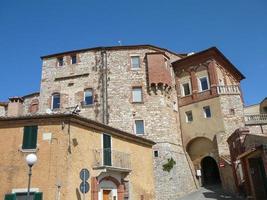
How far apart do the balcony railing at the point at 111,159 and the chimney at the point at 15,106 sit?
78.1ft

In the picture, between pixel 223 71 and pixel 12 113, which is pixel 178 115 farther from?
pixel 12 113

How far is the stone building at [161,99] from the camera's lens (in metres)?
31.9

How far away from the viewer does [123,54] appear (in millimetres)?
36219

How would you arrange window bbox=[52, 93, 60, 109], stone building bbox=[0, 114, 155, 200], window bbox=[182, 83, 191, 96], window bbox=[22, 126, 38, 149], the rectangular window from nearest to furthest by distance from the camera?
stone building bbox=[0, 114, 155, 200] → window bbox=[22, 126, 38, 149] → the rectangular window → window bbox=[52, 93, 60, 109] → window bbox=[182, 83, 191, 96]

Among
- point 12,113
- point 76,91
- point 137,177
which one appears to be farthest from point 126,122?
point 12,113

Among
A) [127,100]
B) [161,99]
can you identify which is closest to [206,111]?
[161,99]

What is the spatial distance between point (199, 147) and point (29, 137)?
69.8 ft

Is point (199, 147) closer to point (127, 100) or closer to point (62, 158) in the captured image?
point (127, 100)

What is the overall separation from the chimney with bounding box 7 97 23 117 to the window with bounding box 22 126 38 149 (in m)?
23.7

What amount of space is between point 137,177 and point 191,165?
45.7ft

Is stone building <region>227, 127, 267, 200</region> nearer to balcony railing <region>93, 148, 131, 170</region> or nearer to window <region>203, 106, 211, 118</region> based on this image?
balcony railing <region>93, 148, 131, 170</region>

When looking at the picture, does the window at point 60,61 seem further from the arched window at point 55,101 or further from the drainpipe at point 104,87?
the drainpipe at point 104,87

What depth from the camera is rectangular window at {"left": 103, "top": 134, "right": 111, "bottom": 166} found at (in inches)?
752

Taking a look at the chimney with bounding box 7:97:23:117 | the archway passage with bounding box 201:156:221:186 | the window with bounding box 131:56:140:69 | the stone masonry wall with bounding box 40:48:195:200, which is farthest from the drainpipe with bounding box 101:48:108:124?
the chimney with bounding box 7:97:23:117
